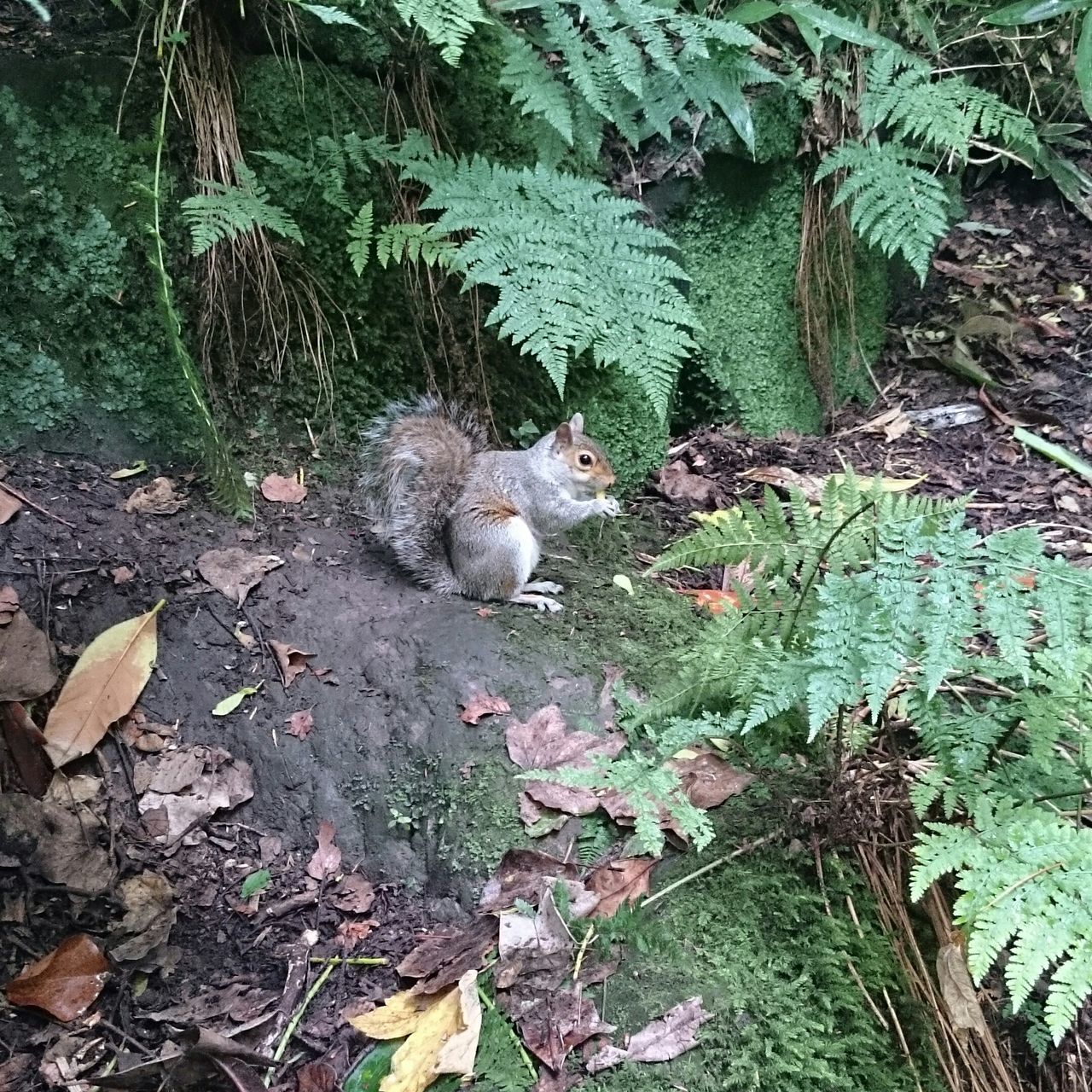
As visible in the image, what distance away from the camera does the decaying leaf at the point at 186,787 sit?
2.39m

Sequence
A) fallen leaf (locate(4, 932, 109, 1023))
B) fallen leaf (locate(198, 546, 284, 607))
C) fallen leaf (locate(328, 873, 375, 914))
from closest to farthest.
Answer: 1. fallen leaf (locate(4, 932, 109, 1023))
2. fallen leaf (locate(328, 873, 375, 914))
3. fallen leaf (locate(198, 546, 284, 607))

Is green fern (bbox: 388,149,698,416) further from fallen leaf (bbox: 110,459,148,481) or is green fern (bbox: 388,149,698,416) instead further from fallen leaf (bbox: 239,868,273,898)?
fallen leaf (bbox: 239,868,273,898)

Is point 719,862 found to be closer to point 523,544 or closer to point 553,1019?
point 553,1019

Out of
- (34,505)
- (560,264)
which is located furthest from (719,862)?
(34,505)

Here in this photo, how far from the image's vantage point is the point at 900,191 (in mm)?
3619

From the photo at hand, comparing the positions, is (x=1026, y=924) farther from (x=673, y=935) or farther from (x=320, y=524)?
(x=320, y=524)

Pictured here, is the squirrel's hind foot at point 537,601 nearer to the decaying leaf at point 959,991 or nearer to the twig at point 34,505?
the twig at point 34,505

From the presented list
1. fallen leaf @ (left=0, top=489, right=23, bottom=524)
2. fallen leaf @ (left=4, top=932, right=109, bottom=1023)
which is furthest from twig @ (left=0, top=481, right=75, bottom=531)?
fallen leaf @ (left=4, top=932, right=109, bottom=1023)

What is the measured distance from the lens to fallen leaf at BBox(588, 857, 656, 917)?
211 cm

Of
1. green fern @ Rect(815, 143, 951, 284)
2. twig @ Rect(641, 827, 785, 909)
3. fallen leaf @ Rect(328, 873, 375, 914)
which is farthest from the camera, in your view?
green fern @ Rect(815, 143, 951, 284)

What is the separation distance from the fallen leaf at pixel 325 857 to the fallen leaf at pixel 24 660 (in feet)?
2.71

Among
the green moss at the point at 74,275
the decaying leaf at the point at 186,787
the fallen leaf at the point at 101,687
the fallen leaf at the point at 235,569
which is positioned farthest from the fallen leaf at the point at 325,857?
the green moss at the point at 74,275

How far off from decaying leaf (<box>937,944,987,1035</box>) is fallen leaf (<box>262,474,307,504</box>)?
2465 millimetres

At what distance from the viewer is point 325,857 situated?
7.91 ft
